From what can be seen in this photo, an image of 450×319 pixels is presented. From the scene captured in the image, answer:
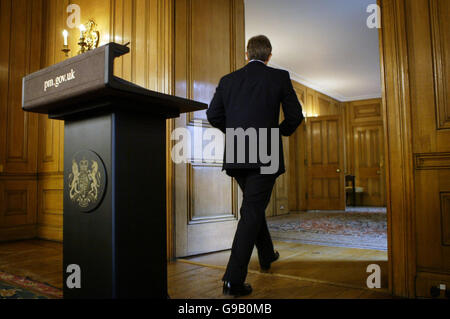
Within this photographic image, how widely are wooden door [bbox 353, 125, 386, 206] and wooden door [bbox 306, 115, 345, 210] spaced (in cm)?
254

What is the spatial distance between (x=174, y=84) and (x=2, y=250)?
228 cm

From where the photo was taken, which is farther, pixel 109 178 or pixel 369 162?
pixel 369 162

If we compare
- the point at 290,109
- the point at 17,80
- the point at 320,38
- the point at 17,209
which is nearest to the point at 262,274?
the point at 290,109

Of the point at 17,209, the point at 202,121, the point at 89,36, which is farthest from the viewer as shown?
the point at 17,209

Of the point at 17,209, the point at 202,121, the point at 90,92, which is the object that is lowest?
the point at 17,209

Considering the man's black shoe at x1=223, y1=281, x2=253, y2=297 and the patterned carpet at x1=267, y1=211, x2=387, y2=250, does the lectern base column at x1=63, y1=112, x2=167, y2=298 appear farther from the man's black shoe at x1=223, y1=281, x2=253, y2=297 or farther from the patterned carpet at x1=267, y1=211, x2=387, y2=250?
the patterned carpet at x1=267, y1=211, x2=387, y2=250

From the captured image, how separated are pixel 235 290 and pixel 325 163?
6.74 metres

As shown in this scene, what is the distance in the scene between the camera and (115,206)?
50.9 inches

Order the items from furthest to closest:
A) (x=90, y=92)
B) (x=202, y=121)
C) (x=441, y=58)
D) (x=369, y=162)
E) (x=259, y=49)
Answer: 1. (x=369, y=162)
2. (x=202, y=121)
3. (x=259, y=49)
4. (x=441, y=58)
5. (x=90, y=92)

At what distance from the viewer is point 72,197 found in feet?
4.74

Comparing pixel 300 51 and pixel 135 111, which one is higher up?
pixel 300 51

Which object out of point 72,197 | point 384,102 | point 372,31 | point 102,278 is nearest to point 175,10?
point 384,102

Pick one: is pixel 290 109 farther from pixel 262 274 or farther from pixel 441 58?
pixel 262 274

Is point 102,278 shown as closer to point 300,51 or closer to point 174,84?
point 174,84
